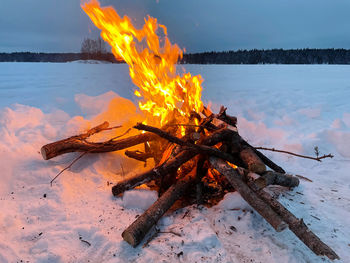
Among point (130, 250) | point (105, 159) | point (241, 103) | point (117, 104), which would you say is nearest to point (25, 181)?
point (105, 159)

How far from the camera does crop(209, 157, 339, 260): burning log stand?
8.93 ft

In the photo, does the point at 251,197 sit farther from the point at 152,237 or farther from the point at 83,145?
the point at 83,145

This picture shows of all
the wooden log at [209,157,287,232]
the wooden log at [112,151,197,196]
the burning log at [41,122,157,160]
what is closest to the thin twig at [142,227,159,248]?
the wooden log at [112,151,197,196]

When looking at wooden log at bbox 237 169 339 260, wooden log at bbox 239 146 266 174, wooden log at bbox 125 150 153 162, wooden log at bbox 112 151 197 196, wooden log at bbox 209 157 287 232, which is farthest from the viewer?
wooden log at bbox 125 150 153 162

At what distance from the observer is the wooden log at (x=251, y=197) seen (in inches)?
115

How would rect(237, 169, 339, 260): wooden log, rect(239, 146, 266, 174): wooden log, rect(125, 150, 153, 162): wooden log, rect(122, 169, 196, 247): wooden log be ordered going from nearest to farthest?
rect(237, 169, 339, 260): wooden log, rect(122, 169, 196, 247): wooden log, rect(239, 146, 266, 174): wooden log, rect(125, 150, 153, 162): wooden log

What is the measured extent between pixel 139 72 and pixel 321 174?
13.9 feet

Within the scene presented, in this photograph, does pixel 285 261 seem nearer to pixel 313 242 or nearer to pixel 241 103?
pixel 313 242

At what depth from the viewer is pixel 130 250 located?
302 centimetres

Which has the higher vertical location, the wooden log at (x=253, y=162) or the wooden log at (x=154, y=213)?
the wooden log at (x=253, y=162)

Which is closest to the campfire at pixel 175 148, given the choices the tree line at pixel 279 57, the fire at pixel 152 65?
the fire at pixel 152 65

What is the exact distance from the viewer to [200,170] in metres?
4.15

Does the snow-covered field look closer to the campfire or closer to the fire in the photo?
the campfire

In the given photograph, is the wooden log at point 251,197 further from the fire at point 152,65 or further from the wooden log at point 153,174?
the fire at point 152,65
